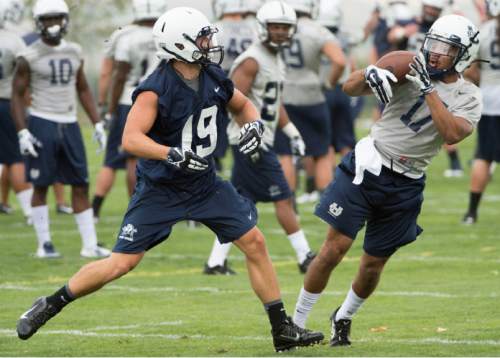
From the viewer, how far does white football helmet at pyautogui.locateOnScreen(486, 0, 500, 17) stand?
1230 centimetres

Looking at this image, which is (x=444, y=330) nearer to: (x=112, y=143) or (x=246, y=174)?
(x=246, y=174)

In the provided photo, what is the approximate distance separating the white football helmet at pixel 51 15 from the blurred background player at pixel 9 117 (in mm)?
1100

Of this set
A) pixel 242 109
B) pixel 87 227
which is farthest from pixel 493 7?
pixel 242 109

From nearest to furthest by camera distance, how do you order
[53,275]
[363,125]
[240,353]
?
[240,353]
[53,275]
[363,125]

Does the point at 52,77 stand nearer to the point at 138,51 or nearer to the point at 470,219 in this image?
the point at 138,51

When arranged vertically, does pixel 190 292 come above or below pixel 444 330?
below

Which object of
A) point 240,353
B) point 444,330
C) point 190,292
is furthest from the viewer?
point 190,292

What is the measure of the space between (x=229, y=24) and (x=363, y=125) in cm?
1520

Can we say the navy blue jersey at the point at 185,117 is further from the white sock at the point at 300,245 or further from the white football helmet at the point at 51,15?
the white football helmet at the point at 51,15

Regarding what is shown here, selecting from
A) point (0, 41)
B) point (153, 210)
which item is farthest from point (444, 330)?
point (0, 41)

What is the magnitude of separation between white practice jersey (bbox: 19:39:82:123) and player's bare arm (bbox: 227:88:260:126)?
4.13 metres

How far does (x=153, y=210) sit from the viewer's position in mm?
6781

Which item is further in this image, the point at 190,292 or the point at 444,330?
the point at 190,292

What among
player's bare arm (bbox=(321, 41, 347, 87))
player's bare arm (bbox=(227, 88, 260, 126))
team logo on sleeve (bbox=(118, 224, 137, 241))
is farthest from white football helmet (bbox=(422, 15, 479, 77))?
player's bare arm (bbox=(321, 41, 347, 87))
